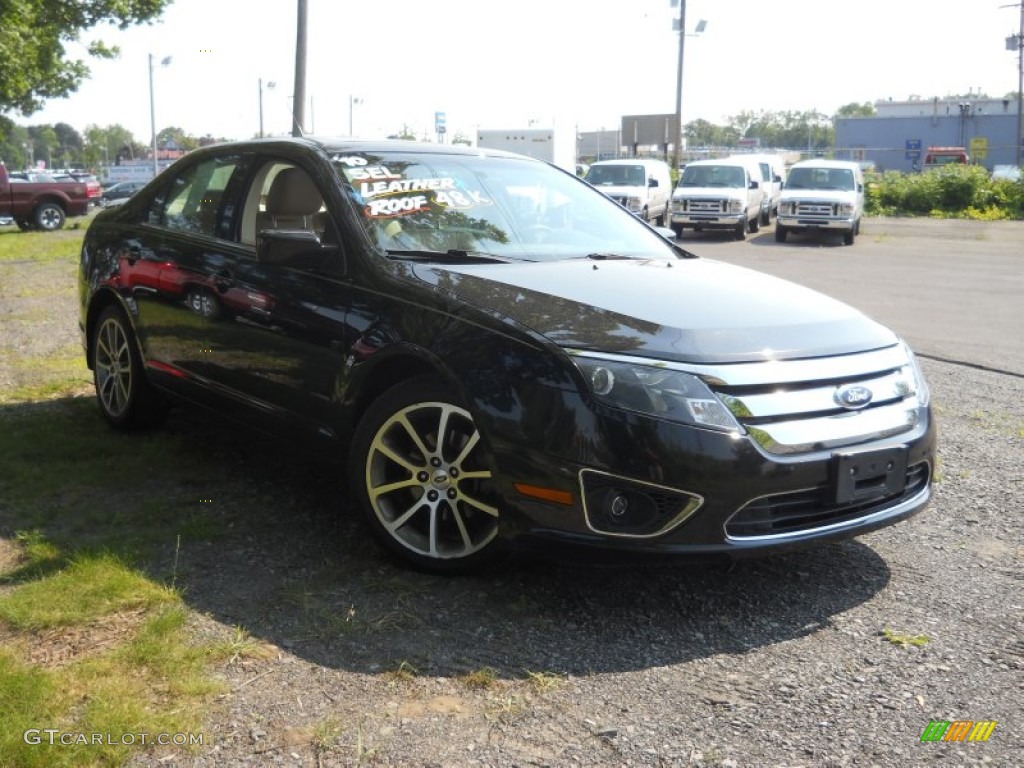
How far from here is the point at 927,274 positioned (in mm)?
17969

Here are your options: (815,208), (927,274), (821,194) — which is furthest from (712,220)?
(927,274)

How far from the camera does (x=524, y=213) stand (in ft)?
16.0

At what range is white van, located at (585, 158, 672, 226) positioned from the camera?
25844 mm

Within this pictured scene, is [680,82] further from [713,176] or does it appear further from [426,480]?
[426,480]

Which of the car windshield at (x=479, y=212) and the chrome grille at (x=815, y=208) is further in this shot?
the chrome grille at (x=815, y=208)

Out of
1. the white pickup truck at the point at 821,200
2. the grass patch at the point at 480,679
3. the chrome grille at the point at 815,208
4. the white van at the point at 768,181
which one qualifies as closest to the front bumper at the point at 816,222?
the white pickup truck at the point at 821,200

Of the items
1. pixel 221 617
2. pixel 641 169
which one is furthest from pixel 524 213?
pixel 641 169

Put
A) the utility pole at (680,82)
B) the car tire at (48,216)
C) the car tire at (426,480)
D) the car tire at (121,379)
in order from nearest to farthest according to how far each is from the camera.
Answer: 1. the car tire at (426,480)
2. the car tire at (121,379)
3. the car tire at (48,216)
4. the utility pole at (680,82)

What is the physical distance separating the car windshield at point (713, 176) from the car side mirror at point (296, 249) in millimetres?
23366

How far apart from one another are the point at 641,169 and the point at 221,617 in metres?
24.5

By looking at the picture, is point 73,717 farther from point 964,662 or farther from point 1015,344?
point 1015,344

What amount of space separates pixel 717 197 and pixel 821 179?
252 centimetres

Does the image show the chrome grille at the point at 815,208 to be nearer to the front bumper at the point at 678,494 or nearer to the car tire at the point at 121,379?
the car tire at the point at 121,379

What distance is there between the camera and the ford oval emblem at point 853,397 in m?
3.65
